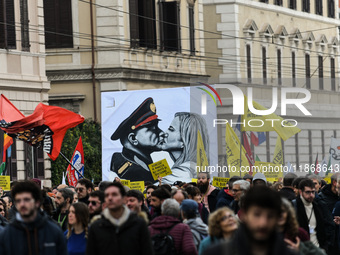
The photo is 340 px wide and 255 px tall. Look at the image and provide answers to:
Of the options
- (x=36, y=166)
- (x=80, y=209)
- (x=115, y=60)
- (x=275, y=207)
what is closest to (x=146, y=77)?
(x=115, y=60)

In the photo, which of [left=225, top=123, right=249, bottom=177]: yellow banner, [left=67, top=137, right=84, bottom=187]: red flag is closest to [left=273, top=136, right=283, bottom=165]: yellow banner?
[left=225, top=123, right=249, bottom=177]: yellow banner

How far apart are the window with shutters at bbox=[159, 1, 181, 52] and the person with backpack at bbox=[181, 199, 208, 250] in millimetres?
31303

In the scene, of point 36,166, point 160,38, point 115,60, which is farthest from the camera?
point 160,38

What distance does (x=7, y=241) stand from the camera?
406 inches

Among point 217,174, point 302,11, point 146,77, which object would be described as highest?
point 302,11

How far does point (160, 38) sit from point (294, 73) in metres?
12.8

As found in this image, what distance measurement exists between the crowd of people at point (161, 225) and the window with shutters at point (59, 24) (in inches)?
1007

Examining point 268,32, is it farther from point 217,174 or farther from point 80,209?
point 80,209

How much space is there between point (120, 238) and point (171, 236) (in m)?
1.54

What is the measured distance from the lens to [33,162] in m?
32.4

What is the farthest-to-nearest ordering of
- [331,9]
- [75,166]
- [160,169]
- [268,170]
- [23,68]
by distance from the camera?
[331,9] → [23,68] → [75,166] → [268,170] → [160,169]

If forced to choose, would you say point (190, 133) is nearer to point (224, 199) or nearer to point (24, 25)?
point (24, 25)

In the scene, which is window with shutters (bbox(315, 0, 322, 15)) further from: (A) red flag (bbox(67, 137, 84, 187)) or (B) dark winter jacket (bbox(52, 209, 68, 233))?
(B) dark winter jacket (bbox(52, 209, 68, 233))

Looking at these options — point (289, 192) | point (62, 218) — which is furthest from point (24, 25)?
point (62, 218)
